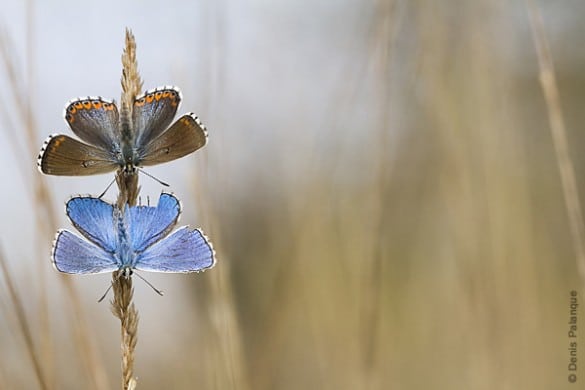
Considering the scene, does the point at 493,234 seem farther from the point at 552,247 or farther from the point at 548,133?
the point at 548,133

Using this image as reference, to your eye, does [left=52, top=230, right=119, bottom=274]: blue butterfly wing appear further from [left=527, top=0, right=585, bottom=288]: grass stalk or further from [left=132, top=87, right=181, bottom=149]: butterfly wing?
[left=527, top=0, right=585, bottom=288]: grass stalk

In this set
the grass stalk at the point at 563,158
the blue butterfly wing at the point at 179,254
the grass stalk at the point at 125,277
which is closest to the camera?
the blue butterfly wing at the point at 179,254

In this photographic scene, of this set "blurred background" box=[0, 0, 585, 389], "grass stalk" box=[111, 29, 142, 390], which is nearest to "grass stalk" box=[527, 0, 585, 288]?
"blurred background" box=[0, 0, 585, 389]

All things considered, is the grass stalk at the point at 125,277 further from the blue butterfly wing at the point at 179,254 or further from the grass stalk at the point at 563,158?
the grass stalk at the point at 563,158

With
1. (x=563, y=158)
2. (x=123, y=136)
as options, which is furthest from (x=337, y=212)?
(x=123, y=136)

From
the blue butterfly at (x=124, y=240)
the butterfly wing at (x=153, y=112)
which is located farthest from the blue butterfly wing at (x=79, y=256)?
the butterfly wing at (x=153, y=112)

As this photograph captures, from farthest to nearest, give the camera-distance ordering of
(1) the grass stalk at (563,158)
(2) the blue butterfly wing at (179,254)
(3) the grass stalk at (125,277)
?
(1) the grass stalk at (563,158), (3) the grass stalk at (125,277), (2) the blue butterfly wing at (179,254)
